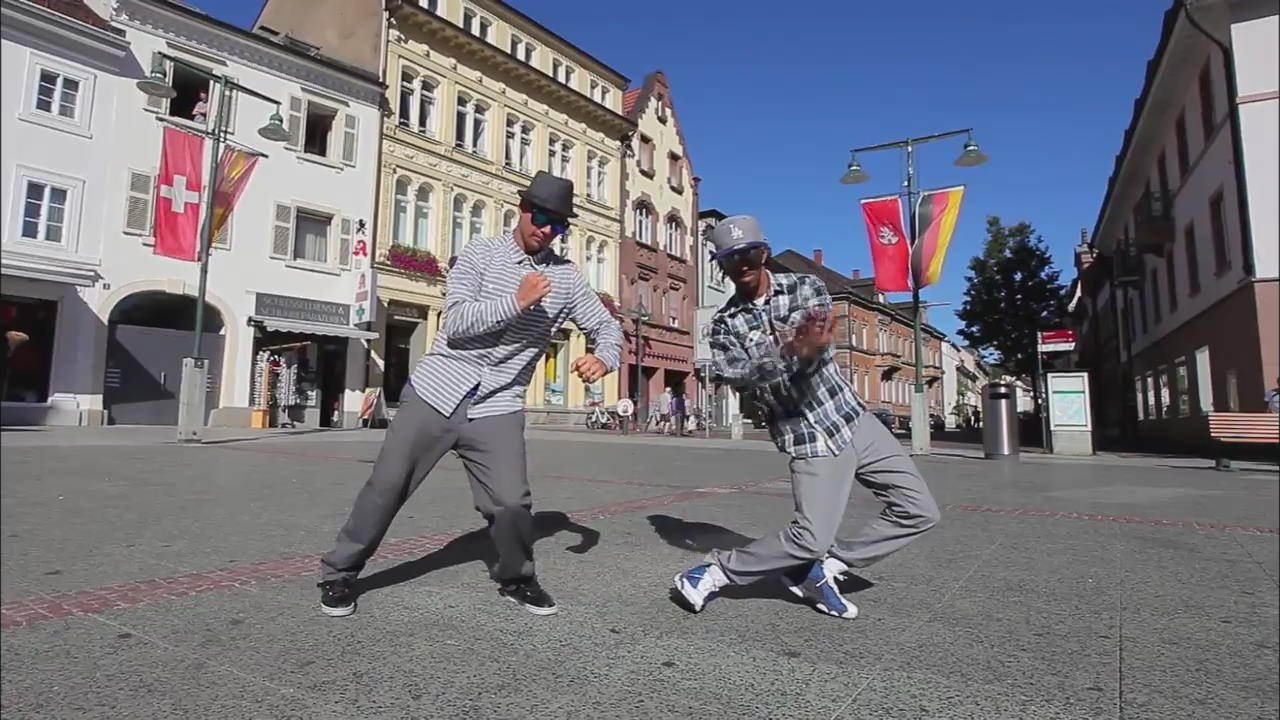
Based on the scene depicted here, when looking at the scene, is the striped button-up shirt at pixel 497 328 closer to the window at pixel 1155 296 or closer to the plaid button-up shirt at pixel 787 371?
the plaid button-up shirt at pixel 787 371

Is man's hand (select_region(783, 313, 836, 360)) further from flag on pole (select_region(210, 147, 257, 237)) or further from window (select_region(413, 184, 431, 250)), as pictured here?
flag on pole (select_region(210, 147, 257, 237))

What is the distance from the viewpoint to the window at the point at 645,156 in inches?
91.7

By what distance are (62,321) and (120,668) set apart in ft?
2.66

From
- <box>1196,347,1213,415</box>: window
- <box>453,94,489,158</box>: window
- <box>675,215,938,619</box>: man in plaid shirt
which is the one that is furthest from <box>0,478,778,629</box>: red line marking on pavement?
<box>1196,347,1213,415</box>: window

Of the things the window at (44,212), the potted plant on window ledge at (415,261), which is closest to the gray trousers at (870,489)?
the potted plant on window ledge at (415,261)

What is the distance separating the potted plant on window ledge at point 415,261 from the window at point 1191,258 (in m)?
1.35

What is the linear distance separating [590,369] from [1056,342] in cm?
1598

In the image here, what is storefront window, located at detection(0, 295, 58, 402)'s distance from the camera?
2.08 feet

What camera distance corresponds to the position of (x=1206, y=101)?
1.10 metres

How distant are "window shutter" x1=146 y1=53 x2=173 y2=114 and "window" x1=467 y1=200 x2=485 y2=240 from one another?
25.7 inches

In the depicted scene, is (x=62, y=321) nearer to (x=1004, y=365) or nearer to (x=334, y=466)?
(x=334, y=466)

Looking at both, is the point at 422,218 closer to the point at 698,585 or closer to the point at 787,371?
the point at 787,371

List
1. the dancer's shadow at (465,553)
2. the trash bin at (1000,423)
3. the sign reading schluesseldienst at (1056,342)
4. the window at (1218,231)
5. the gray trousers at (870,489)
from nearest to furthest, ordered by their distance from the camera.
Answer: the window at (1218,231) < the gray trousers at (870,489) < the dancer's shadow at (465,553) < the trash bin at (1000,423) < the sign reading schluesseldienst at (1056,342)

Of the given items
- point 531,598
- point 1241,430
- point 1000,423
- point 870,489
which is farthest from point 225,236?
point 1000,423
